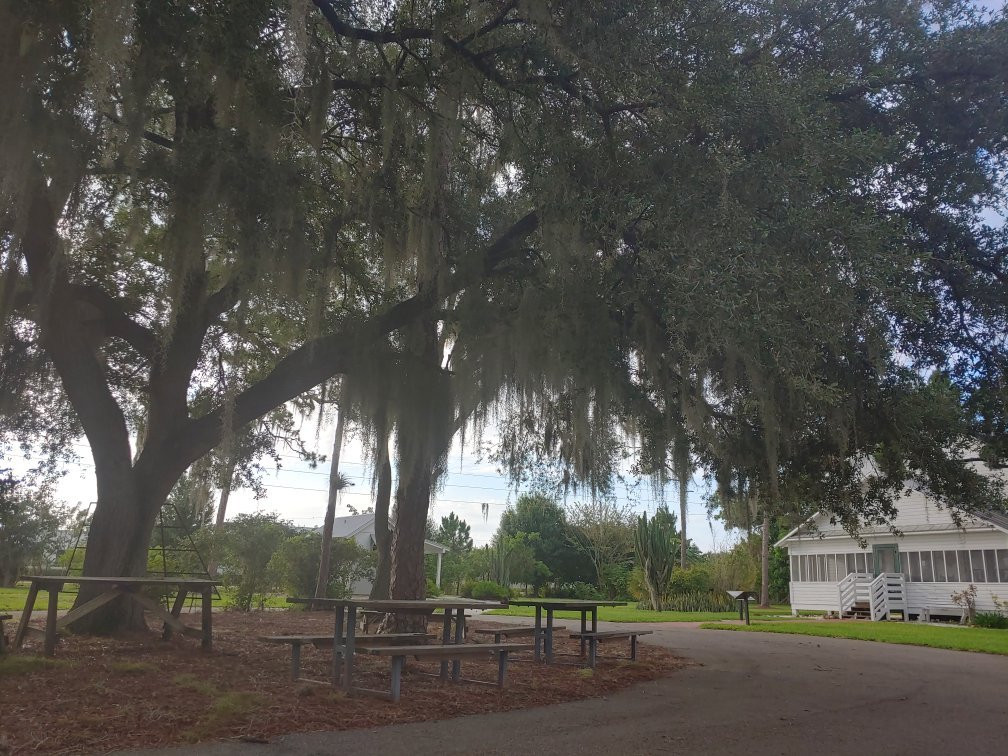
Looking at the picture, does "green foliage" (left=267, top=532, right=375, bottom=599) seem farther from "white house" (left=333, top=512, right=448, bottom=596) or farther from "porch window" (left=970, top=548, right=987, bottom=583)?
"porch window" (left=970, top=548, right=987, bottom=583)

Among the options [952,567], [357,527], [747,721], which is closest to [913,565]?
[952,567]

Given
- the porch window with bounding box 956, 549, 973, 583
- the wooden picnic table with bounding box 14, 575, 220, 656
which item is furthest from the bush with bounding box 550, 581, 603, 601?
the wooden picnic table with bounding box 14, 575, 220, 656

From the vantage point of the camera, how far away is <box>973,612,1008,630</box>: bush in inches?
591

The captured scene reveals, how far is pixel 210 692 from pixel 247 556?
10.3m

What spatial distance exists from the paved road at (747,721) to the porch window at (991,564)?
11.3 metres

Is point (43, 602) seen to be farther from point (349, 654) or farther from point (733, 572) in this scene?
point (733, 572)

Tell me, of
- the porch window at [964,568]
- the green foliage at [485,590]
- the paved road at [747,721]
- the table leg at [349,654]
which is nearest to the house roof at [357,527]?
the green foliage at [485,590]

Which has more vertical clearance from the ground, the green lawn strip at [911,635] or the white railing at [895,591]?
the white railing at [895,591]

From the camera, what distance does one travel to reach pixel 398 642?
675 cm

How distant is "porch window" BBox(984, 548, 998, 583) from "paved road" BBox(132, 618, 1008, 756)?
1132cm

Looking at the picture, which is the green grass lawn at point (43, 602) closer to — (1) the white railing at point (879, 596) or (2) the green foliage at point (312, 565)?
(2) the green foliage at point (312, 565)

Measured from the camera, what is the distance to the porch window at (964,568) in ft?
56.2

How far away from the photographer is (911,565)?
18734 mm

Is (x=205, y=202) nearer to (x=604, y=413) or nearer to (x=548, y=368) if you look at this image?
(x=548, y=368)
